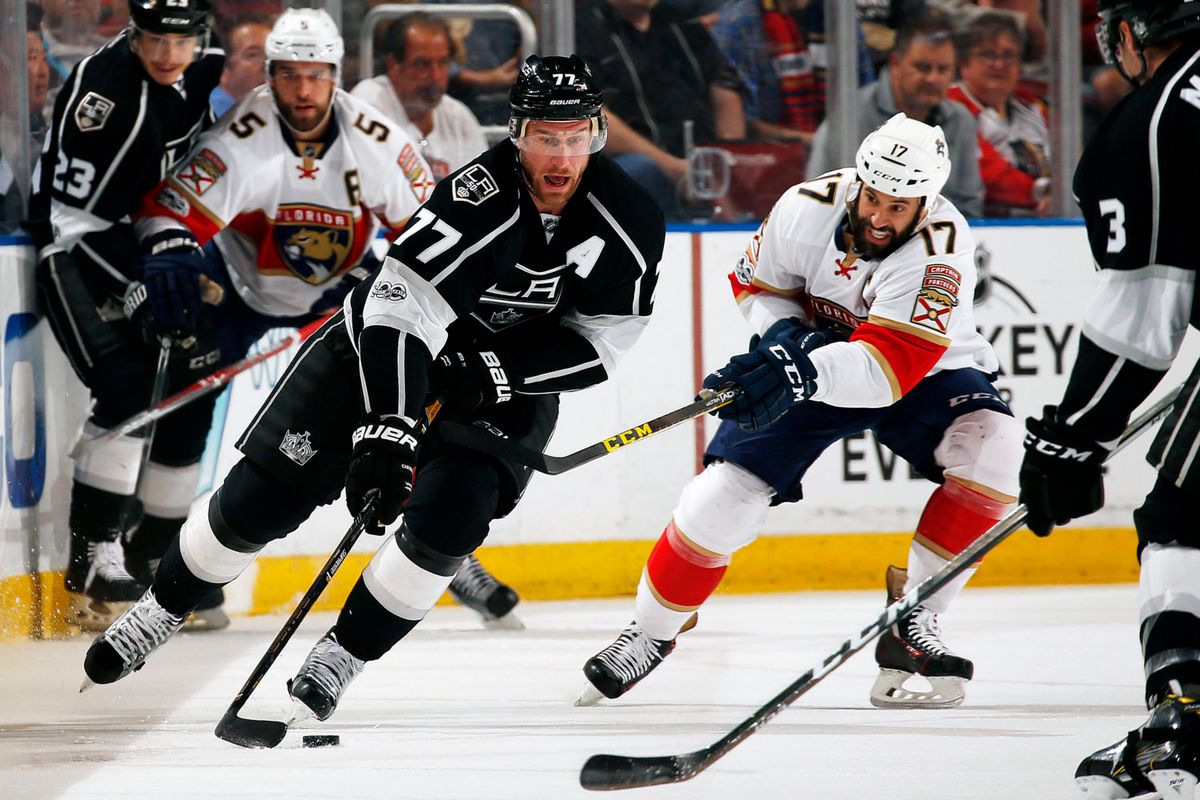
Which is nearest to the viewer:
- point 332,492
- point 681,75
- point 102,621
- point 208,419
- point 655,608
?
point 332,492

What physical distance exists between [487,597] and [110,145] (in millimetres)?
1445

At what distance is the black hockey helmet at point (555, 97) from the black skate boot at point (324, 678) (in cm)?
90

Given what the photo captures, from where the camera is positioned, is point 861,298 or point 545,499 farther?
point 545,499

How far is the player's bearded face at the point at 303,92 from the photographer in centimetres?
390

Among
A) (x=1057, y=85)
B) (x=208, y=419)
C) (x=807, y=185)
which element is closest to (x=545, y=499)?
(x=208, y=419)

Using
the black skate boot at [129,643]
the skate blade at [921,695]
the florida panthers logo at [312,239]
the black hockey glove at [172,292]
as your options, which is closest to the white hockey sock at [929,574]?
the skate blade at [921,695]

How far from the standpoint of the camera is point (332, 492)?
9.27 ft

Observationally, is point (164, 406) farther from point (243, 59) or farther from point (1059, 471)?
point (1059, 471)

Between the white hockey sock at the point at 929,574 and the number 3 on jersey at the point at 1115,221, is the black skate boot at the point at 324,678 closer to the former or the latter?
the white hockey sock at the point at 929,574

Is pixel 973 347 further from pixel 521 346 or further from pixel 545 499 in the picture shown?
pixel 545 499

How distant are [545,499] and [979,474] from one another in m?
1.73

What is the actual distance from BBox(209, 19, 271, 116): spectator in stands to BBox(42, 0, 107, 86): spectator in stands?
1.25 feet

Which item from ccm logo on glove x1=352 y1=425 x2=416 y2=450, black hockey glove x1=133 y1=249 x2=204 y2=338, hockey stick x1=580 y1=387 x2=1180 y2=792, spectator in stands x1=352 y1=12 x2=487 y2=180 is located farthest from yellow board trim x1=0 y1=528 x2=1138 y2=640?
hockey stick x1=580 y1=387 x2=1180 y2=792

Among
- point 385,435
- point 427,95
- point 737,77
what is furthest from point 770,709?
point 737,77
